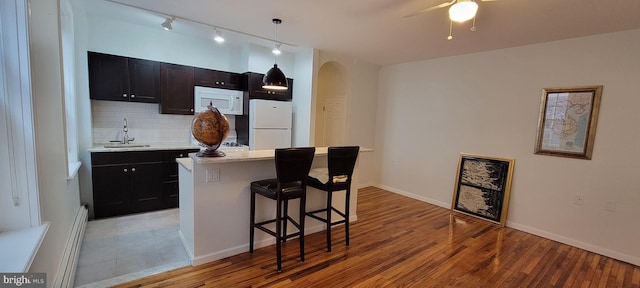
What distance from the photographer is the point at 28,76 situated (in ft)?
4.84

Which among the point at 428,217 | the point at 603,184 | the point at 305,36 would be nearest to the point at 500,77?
the point at 603,184

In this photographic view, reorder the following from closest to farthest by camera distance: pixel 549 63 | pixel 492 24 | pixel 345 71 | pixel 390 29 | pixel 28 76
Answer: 1. pixel 28 76
2. pixel 492 24
3. pixel 390 29
4. pixel 549 63
5. pixel 345 71

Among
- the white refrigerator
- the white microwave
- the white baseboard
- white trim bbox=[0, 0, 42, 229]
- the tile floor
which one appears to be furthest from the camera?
the white baseboard

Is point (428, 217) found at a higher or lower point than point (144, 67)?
lower

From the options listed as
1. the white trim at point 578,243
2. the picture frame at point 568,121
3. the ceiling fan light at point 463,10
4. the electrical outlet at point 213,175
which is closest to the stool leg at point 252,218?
the electrical outlet at point 213,175

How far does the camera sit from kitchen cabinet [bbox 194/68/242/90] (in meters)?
4.25

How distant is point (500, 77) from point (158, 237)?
4925 mm

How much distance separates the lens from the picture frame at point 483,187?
388cm

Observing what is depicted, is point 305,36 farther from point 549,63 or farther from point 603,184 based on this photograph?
point 603,184

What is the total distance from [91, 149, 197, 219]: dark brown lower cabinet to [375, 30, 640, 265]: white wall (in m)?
3.86

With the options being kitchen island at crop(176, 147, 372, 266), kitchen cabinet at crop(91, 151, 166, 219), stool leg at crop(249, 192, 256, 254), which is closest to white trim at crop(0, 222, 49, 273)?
kitchen island at crop(176, 147, 372, 266)

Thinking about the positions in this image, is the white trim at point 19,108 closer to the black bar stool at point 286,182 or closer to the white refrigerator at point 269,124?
the black bar stool at point 286,182

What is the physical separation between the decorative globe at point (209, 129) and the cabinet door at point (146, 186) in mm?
1842

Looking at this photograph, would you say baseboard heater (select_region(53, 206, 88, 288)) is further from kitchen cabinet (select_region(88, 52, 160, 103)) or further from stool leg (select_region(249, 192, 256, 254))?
kitchen cabinet (select_region(88, 52, 160, 103))
